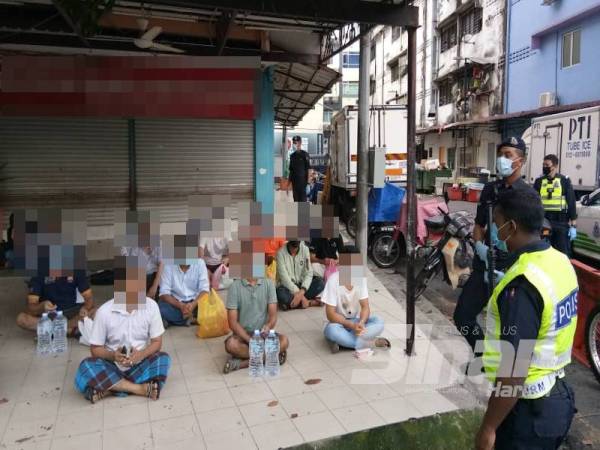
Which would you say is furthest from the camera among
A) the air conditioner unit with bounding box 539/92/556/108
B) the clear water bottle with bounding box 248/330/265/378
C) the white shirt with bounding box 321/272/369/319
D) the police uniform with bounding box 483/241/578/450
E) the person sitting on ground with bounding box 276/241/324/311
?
the air conditioner unit with bounding box 539/92/556/108

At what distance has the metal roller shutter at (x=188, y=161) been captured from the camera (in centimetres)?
858

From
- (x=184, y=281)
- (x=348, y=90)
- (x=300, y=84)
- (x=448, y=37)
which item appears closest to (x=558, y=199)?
(x=184, y=281)

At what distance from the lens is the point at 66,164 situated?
8.16 m

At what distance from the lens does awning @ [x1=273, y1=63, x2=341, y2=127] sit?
364 inches

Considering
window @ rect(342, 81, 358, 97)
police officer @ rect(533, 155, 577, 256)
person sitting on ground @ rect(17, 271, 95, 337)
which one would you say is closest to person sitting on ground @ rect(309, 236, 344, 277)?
person sitting on ground @ rect(17, 271, 95, 337)

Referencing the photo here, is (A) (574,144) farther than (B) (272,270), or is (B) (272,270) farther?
(A) (574,144)

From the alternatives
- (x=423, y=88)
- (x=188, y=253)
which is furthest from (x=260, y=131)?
(x=423, y=88)

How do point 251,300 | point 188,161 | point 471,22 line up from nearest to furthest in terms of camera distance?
point 251,300 → point 188,161 → point 471,22

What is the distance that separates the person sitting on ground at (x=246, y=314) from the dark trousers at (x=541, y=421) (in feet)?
7.79

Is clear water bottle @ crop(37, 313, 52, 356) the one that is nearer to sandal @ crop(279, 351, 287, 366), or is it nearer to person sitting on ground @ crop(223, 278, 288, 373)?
person sitting on ground @ crop(223, 278, 288, 373)

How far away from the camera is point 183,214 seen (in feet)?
29.0

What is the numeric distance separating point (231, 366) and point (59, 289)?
191 centimetres

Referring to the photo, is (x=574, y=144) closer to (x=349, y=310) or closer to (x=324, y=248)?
(x=324, y=248)

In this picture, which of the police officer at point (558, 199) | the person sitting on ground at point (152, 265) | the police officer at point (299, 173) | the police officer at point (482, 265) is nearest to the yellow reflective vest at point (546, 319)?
the police officer at point (482, 265)
